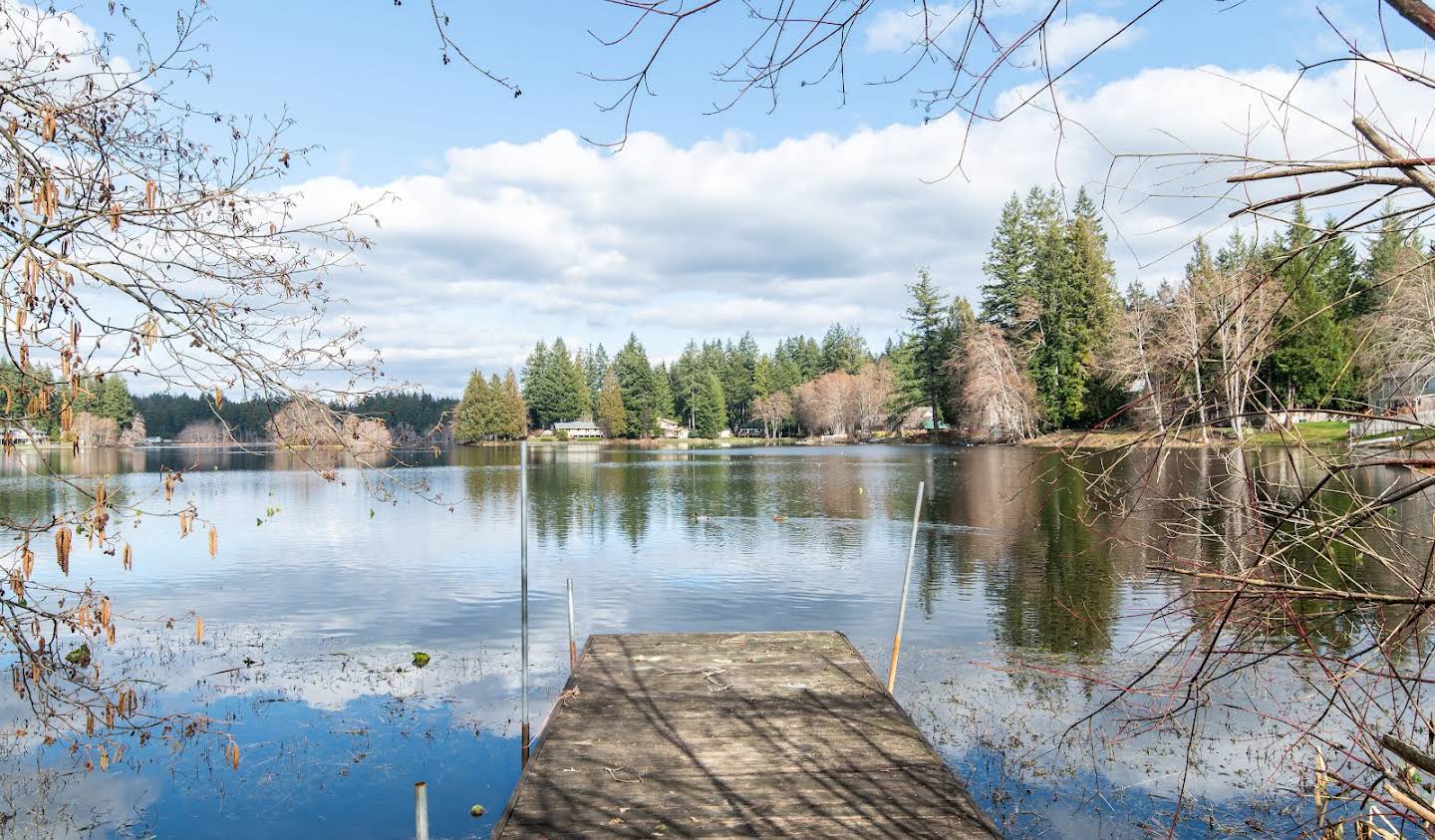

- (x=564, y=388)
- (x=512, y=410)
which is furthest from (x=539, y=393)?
(x=512, y=410)

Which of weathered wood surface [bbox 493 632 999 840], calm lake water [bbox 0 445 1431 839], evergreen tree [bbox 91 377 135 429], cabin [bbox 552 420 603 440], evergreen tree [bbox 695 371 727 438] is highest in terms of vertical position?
evergreen tree [bbox 695 371 727 438]

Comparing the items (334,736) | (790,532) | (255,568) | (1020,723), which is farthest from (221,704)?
(790,532)

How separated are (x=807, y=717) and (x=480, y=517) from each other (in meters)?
24.9

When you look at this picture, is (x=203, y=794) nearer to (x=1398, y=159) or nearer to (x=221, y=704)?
(x=221, y=704)

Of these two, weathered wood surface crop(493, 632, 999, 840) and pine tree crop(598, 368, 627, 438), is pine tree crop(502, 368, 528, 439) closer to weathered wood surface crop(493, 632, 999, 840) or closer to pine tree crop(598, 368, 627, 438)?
pine tree crop(598, 368, 627, 438)

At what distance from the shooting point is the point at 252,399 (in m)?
4.58

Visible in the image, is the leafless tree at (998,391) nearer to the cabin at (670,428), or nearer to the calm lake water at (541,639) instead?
the calm lake water at (541,639)

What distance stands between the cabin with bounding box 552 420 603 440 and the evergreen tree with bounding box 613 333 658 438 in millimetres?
8339

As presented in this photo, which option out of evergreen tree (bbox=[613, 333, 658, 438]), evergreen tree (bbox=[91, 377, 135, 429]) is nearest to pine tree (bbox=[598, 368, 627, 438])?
evergreen tree (bbox=[613, 333, 658, 438])

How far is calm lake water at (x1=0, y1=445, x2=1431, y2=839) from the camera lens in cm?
821

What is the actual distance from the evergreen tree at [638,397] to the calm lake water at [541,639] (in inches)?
3460

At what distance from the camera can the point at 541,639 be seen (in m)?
14.3

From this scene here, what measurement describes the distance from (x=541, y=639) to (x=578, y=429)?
115400mm

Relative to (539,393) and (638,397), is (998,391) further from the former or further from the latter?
(539,393)
